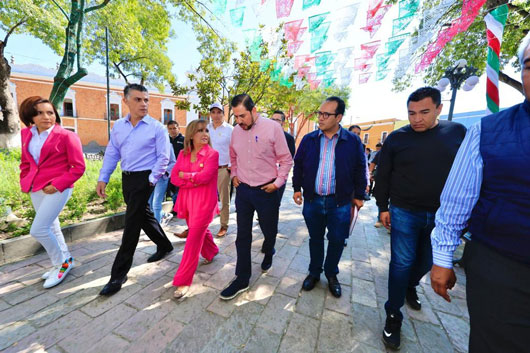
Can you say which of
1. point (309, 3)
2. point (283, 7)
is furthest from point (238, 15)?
point (309, 3)

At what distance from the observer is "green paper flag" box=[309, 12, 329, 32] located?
490 cm

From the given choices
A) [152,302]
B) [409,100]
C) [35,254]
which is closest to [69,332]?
[152,302]

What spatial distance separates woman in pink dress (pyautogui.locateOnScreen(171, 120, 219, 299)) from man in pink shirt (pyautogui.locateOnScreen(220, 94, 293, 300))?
36 centimetres

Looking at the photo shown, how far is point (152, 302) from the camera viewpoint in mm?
2236

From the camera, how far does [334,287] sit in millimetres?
2463

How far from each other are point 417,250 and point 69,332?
3198 millimetres

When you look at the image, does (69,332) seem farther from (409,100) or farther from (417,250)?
(409,100)

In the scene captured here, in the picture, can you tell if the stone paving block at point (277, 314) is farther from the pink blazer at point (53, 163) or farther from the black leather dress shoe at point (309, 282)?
the pink blazer at point (53, 163)

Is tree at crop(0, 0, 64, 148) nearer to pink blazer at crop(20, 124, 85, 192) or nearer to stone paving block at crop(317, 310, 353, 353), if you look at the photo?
pink blazer at crop(20, 124, 85, 192)

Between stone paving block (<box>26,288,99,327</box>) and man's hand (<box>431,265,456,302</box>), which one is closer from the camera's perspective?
man's hand (<box>431,265,456,302</box>)

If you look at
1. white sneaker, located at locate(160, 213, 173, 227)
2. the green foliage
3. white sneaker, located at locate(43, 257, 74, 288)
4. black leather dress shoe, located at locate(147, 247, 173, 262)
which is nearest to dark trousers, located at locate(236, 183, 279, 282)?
black leather dress shoe, located at locate(147, 247, 173, 262)

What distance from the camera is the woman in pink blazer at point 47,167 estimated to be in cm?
237

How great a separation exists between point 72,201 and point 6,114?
910cm

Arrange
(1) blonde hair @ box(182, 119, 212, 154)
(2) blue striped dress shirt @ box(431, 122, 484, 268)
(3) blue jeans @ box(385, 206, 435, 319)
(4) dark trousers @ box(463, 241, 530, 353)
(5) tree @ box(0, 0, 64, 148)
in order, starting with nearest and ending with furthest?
1. (4) dark trousers @ box(463, 241, 530, 353)
2. (2) blue striped dress shirt @ box(431, 122, 484, 268)
3. (3) blue jeans @ box(385, 206, 435, 319)
4. (1) blonde hair @ box(182, 119, 212, 154)
5. (5) tree @ box(0, 0, 64, 148)
